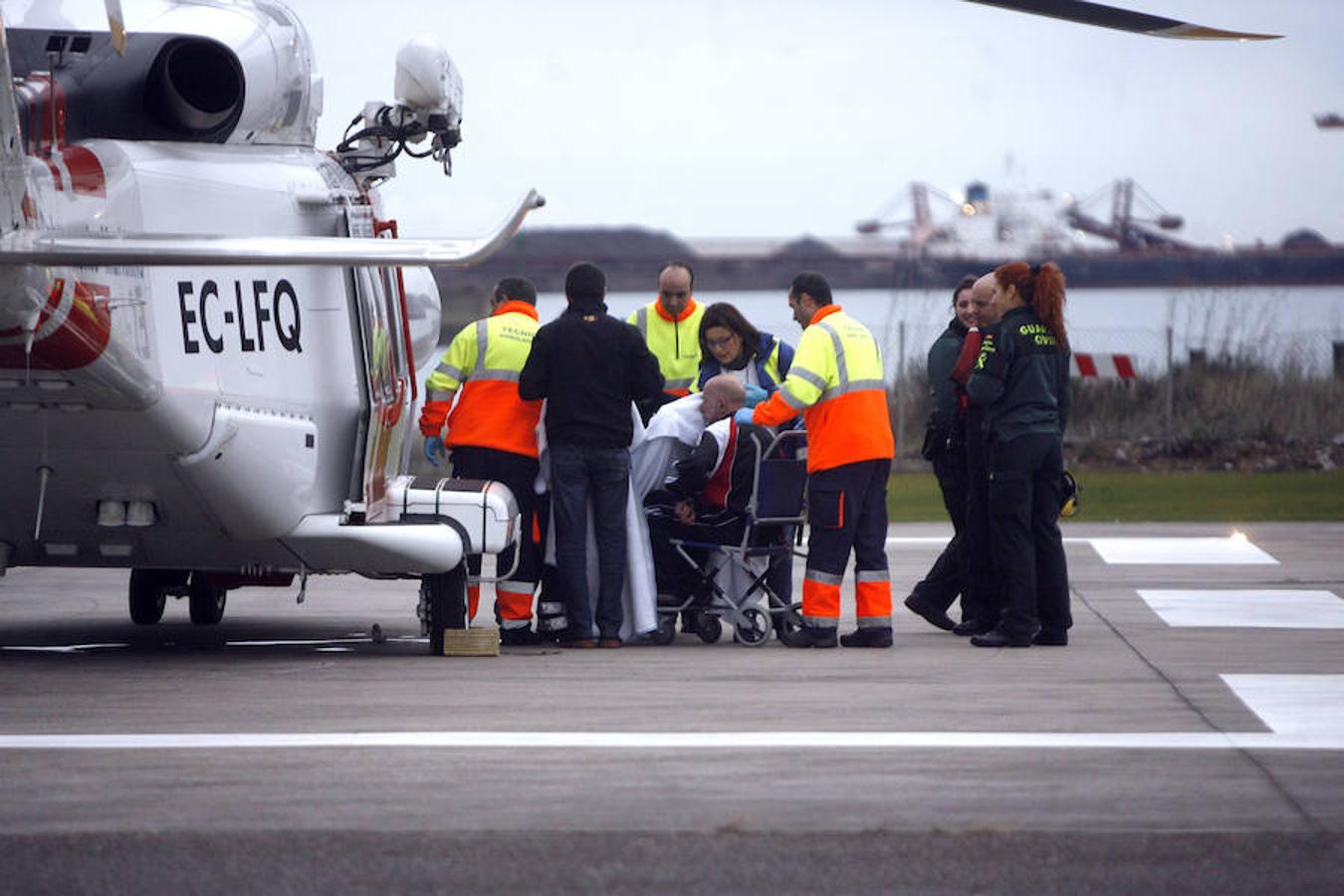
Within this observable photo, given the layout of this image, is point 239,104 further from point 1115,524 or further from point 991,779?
point 1115,524

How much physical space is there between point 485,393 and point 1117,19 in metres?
5.64

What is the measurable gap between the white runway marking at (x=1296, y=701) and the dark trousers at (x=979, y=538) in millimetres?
2102

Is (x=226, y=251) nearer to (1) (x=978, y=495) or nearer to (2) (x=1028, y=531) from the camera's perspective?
(2) (x=1028, y=531)

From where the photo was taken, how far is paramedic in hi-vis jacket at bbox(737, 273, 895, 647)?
36.8ft

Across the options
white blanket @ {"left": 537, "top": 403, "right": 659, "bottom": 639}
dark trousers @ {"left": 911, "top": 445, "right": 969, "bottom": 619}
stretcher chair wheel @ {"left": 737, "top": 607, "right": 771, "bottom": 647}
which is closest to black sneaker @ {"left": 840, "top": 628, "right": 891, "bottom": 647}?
stretcher chair wheel @ {"left": 737, "top": 607, "right": 771, "bottom": 647}

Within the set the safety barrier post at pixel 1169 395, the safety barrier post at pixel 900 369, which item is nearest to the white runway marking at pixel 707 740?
the safety barrier post at pixel 1169 395

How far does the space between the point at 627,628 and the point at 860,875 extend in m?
5.71

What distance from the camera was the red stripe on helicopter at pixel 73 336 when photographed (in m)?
8.61

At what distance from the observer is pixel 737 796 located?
7.11m

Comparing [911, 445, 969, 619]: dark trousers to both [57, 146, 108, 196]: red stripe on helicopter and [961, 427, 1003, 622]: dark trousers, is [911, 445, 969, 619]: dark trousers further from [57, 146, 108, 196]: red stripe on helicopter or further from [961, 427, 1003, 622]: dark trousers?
[57, 146, 108, 196]: red stripe on helicopter

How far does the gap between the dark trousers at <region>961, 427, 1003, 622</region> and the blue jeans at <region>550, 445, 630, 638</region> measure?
178 cm

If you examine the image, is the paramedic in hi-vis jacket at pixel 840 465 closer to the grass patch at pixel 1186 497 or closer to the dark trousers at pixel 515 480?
the dark trousers at pixel 515 480

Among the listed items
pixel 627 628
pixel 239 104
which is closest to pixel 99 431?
pixel 239 104

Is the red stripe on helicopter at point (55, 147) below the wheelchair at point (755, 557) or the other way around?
the other way around
